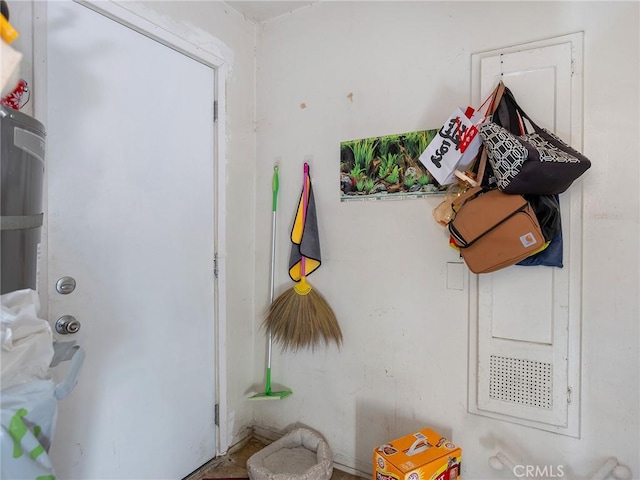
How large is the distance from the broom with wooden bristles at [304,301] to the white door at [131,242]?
0.39 m

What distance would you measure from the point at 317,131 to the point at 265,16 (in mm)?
756

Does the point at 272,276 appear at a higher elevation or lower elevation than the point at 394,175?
lower

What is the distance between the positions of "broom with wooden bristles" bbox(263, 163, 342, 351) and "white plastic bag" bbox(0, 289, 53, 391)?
120cm

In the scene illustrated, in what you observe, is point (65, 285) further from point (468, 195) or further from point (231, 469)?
point (468, 195)

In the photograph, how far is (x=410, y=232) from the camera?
6.00ft

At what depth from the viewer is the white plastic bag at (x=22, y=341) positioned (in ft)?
2.85

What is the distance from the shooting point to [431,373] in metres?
1.80

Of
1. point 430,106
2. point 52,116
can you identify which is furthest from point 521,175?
point 52,116

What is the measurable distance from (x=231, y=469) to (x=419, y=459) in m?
1.02

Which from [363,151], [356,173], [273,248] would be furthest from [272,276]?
[363,151]

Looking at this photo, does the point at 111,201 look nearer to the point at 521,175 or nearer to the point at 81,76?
the point at 81,76

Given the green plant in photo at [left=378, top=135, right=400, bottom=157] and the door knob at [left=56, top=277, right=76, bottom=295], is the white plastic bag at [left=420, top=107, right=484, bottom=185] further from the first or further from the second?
the door knob at [left=56, top=277, right=76, bottom=295]

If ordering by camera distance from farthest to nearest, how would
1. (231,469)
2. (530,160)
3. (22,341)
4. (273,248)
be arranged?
(273,248)
(231,469)
(530,160)
(22,341)

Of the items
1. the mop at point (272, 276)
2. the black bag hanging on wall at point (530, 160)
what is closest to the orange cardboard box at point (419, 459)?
the mop at point (272, 276)
